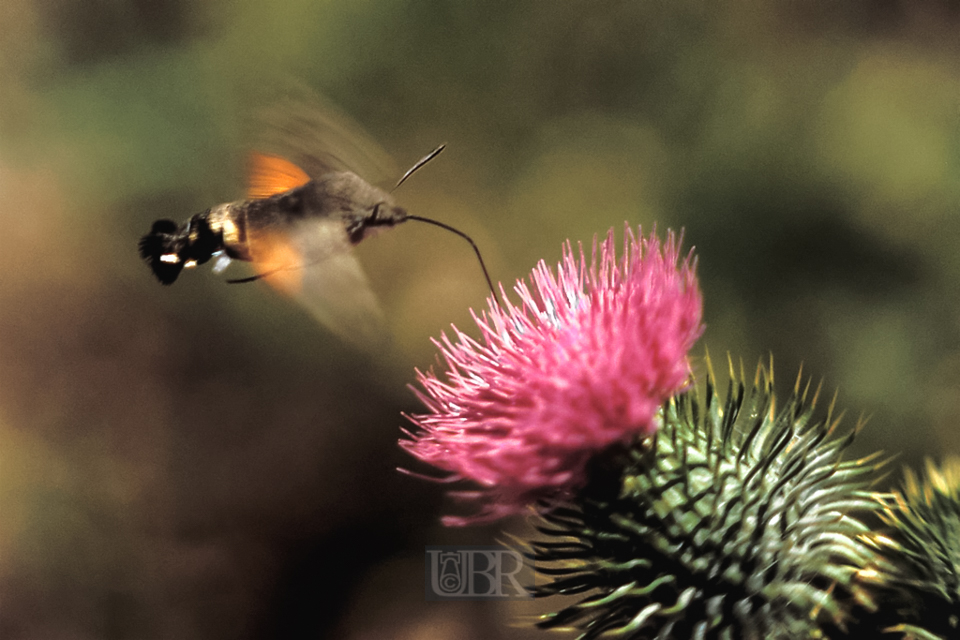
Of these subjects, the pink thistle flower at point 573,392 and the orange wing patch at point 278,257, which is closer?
the pink thistle flower at point 573,392

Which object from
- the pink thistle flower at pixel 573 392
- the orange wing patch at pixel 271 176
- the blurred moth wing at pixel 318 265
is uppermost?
the orange wing patch at pixel 271 176

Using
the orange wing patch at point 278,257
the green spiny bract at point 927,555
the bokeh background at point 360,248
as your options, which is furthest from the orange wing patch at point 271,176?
the green spiny bract at point 927,555

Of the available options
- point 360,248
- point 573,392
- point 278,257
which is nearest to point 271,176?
point 278,257

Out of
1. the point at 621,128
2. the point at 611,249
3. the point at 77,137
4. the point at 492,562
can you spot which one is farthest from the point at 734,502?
the point at 77,137

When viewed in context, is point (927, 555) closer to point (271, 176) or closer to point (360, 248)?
point (271, 176)

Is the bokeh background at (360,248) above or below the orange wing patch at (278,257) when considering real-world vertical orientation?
above

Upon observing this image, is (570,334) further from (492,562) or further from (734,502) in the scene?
(492,562)

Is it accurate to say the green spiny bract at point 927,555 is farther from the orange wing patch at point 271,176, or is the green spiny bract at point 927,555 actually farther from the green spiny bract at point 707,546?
the orange wing patch at point 271,176
